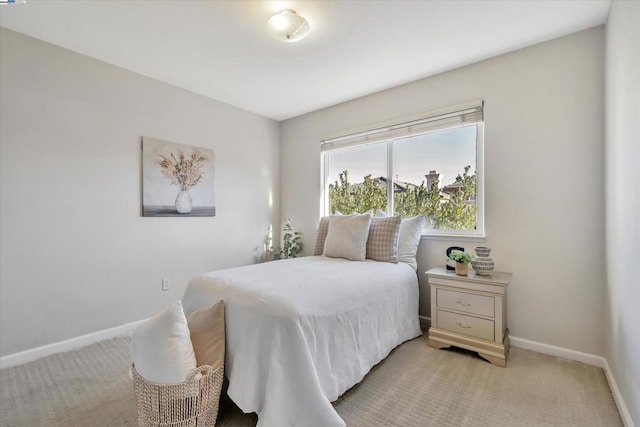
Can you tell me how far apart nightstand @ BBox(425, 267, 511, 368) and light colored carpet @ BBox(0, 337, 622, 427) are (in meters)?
0.10

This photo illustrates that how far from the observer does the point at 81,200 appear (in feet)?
7.93

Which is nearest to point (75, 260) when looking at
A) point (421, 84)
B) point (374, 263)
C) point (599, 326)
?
point (374, 263)

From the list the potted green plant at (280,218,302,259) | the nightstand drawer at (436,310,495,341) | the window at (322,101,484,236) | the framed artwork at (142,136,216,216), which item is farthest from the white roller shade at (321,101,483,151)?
the nightstand drawer at (436,310,495,341)

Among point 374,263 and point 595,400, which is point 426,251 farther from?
point 595,400

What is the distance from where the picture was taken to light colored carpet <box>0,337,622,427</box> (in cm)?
151

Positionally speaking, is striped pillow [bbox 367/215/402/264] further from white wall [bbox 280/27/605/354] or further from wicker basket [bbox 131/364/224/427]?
wicker basket [bbox 131/364/224/427]

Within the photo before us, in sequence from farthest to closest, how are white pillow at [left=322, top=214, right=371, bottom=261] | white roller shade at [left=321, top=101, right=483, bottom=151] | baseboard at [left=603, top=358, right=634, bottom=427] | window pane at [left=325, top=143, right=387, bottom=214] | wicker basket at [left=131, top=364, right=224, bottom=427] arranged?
window pane at [left=325, top=143, right=387, bottom=214] < white pillow at [left=322, top=214, right=371, bottom=261] < white roller shade at [left=321, top=101, right=483, bottom=151] < baseboard at [left=603, top=358, right=634, bottom=427] < wicker basket at [left=131, top=364, right=224, bottom=427]

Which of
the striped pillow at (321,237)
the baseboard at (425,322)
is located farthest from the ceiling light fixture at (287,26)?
the baseboard at (425,322)

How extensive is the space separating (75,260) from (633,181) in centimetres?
367

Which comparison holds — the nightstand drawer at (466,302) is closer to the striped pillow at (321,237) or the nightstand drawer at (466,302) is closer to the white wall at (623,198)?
the white wall at (623,198)

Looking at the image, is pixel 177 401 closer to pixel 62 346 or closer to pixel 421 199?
pixel 62 346

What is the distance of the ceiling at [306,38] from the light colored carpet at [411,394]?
240 centimetres

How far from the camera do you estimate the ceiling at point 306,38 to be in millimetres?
1866

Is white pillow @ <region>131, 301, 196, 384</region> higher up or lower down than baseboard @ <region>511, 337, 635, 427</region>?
higher up
